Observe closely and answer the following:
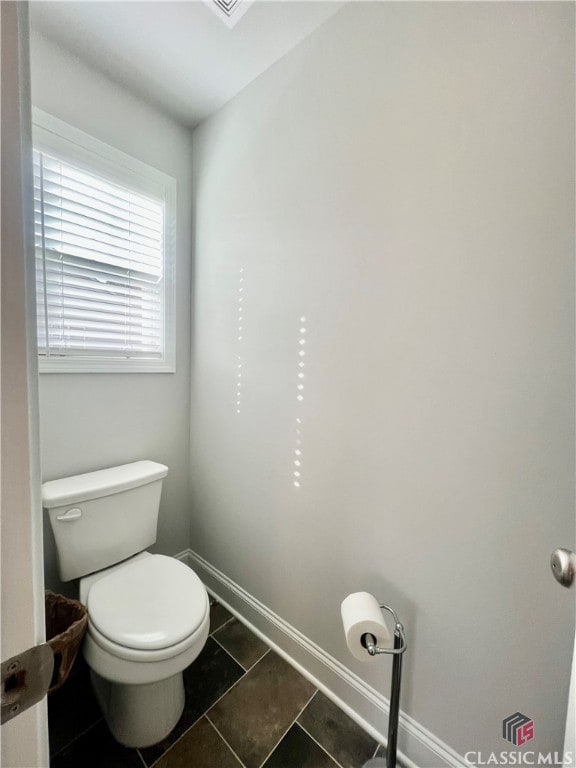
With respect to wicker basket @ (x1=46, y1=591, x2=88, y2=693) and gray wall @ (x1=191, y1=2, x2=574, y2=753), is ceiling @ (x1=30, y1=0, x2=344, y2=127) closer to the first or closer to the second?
gray wall @ (x1=191, y1=2, x2=574, y2=753)

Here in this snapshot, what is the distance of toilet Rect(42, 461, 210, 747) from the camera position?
900 millimetres

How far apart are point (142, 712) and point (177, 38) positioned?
2464mm

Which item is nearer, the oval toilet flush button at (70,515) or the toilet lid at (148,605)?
the toilet lid at (148,605)

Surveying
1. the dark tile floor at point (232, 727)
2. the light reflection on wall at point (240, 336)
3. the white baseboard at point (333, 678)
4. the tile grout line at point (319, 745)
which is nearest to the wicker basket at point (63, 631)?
the dark tile floor at point (232, 727)

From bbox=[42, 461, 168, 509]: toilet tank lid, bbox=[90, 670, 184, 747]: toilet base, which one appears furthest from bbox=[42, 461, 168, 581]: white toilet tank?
bbox=[90, 670, 184, 747]: toilet base

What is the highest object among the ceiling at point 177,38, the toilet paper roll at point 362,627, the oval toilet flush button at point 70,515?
the ceiling at point 177,38

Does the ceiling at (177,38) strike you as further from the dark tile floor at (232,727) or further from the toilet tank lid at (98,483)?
the dark tile floor at (232,727)

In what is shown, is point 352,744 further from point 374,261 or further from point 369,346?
point 374,261

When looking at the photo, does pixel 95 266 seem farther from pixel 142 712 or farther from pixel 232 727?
pixel 232 727

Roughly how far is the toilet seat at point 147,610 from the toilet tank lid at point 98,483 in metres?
0.32

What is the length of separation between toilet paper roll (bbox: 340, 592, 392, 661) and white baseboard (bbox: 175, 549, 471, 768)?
1.12 ft

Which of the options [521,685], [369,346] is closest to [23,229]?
[369,346]

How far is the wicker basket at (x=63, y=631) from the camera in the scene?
0.91 m

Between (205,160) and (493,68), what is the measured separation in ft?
4.26
